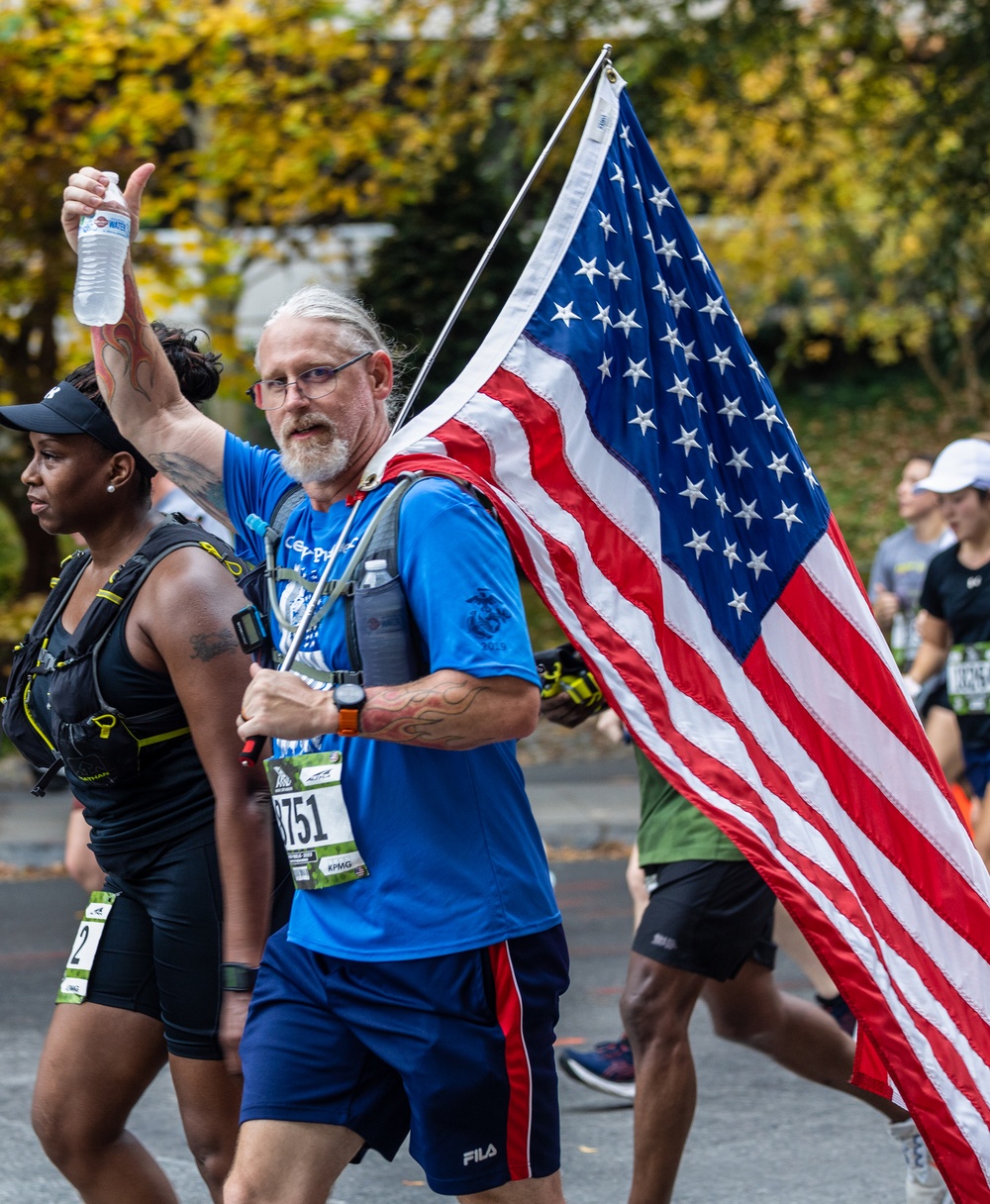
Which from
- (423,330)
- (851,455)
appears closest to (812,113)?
(423,330)

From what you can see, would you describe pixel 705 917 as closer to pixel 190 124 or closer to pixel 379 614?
pixel 379 614

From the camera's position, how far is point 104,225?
3.22 meters

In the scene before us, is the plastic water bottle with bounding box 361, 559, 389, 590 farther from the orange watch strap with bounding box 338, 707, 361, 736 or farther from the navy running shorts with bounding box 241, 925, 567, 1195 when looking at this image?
the navy running shorts with bounding box 241, 925, 567, 1195

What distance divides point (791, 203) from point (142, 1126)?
49.3 ft

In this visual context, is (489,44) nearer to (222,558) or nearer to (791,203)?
(791,203)

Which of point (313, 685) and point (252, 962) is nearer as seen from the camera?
point (313, 685)

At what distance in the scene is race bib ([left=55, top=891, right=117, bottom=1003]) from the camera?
3.20 metres

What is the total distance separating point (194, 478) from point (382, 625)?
0.89 metres

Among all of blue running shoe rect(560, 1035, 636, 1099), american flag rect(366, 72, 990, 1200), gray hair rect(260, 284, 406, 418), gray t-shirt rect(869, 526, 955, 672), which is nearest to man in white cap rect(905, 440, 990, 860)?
blue running shoe rect(560, 1035, 636, 1099)

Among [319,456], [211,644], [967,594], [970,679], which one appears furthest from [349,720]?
[967,594]

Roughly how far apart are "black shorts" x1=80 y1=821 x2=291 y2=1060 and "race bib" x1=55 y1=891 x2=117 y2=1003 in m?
0.01

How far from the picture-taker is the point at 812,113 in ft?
45.7

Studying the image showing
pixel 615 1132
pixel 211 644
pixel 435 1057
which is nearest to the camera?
pixel 435 1057

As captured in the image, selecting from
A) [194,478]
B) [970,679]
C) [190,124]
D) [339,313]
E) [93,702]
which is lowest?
[970,679]
